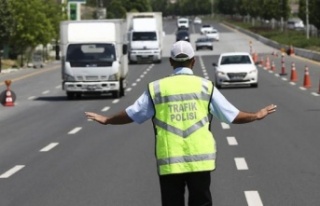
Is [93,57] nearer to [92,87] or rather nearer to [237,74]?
[92,87]

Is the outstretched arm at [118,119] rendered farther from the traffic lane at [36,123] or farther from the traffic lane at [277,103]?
the traffic lane at [36,123]

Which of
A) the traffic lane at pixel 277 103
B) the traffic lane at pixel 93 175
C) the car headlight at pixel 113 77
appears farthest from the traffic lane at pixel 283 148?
the car headlight at pixel 113 77

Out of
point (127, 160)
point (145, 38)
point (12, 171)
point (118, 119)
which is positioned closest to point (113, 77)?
point (127, 160)

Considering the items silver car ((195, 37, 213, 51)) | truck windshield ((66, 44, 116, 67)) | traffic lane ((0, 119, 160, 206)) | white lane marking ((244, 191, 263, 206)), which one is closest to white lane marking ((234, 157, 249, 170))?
traffic lane ((0, 119, 160, 206))

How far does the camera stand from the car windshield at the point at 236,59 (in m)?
36.4

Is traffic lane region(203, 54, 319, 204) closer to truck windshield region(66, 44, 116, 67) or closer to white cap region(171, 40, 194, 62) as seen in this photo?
truck windshield region(66, 44, 116, 67)

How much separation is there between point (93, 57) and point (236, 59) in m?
7.11

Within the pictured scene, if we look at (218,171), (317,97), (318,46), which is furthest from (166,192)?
(318,46)

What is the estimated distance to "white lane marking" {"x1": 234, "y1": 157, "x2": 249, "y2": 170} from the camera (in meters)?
13.7

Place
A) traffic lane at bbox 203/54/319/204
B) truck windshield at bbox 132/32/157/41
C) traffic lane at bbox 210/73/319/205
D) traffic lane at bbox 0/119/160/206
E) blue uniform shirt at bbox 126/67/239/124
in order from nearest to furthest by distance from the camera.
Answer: blue uniform shirt at bbox 126/67/239/124 < traffic lane at bbox 0/119/160/206 < traffic lane at bbox 210/73/319/205 < traffic lane at bbox 203/54/319/204 < truck windshield at bbox 132/32/157/41

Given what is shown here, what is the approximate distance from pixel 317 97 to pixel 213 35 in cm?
7735

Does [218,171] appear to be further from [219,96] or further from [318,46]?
[318,46]

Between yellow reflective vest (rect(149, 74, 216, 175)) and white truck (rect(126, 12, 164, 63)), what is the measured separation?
182ft

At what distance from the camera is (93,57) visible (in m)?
31.7
